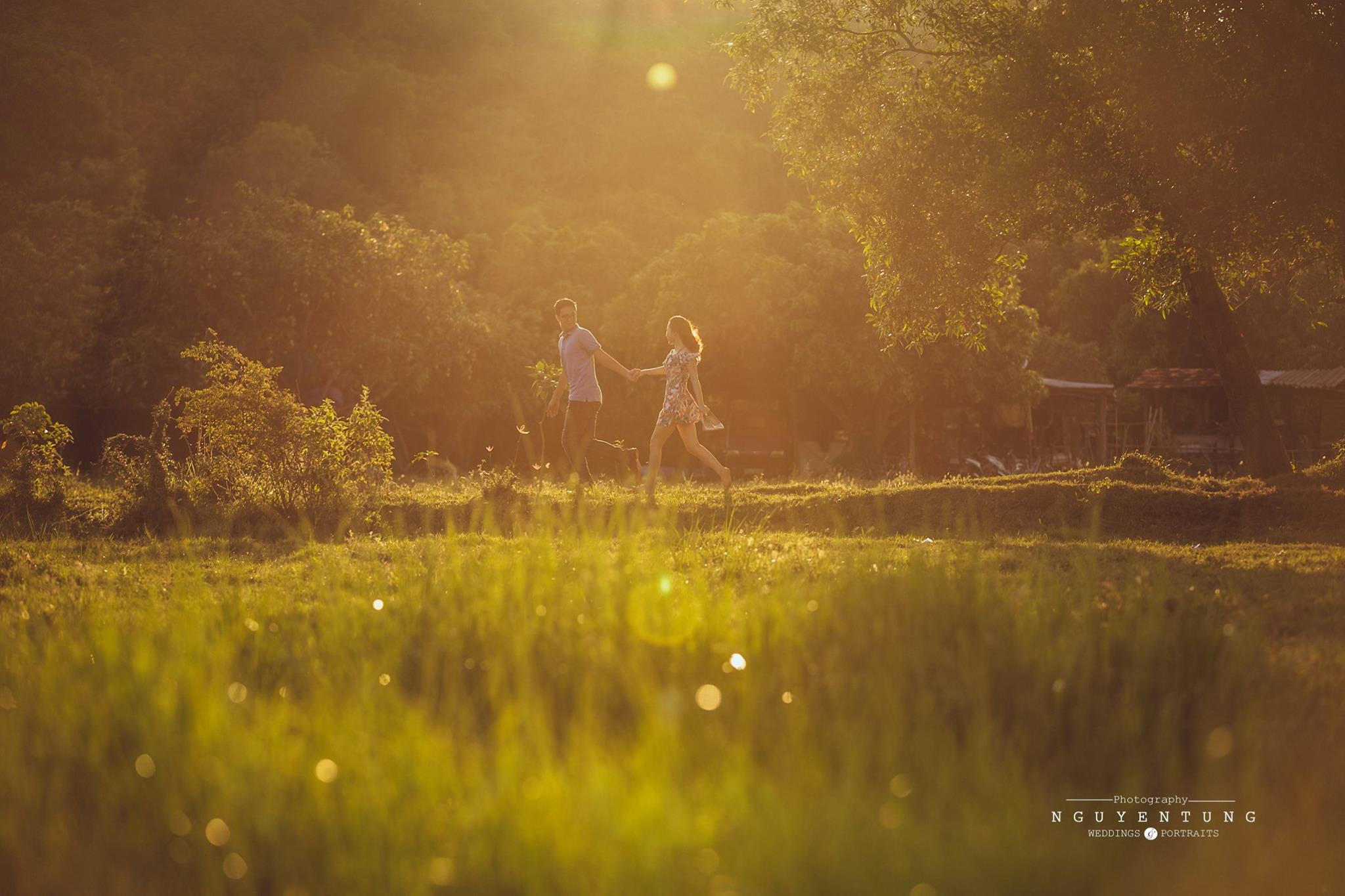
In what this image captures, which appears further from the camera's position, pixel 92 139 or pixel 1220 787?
pixel 92 139

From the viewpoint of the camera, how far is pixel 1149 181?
467 inches

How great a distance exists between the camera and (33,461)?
460 inches

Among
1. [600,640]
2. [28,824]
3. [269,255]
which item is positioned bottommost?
[28,824]

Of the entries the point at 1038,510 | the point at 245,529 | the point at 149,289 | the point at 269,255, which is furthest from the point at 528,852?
the point at 149,289

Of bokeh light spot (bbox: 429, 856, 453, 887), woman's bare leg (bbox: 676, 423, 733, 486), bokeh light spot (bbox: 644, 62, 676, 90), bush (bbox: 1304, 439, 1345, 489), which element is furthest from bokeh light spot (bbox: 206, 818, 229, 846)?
bokeh light spot (bbox: 644, 62, 676, 90)

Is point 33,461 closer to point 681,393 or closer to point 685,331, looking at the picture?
point 681,393

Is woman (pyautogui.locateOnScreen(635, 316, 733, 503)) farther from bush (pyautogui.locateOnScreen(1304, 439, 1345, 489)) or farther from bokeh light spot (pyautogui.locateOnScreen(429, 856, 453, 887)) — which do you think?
bokeh light spot (pyautogui.locateOnScreen(429, 856, 453, 887))

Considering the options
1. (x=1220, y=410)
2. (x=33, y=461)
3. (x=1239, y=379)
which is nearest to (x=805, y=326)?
(x=1239, y=379)

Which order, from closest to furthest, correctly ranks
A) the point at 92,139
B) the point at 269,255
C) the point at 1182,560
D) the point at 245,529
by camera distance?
1. the point at 1182,560
2. the point at 245,529
3. the point at 269,255
4. the point at 92,139

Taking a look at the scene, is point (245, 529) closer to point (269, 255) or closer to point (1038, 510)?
point (1038, 510)

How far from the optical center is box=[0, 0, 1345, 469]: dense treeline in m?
28.0

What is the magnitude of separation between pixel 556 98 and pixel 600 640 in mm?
48025

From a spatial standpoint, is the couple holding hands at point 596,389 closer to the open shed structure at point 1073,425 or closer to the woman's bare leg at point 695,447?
the woman's bare leg at point 695,447

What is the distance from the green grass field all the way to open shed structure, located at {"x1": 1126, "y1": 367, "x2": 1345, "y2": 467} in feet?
103
